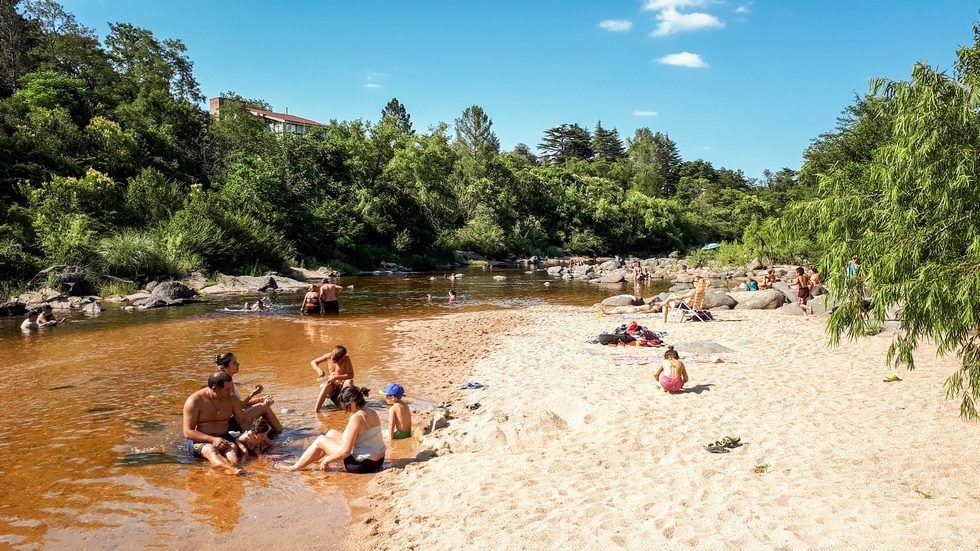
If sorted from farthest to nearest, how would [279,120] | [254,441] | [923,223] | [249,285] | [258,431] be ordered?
[279,120], [249,285], [258,431], [254,441], [923,223]

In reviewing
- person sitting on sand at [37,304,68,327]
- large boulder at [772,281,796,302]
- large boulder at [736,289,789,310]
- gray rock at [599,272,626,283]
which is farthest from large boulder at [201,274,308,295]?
large boulder at [772,281,796,302]

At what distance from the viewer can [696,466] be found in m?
6.61

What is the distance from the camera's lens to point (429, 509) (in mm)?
6051

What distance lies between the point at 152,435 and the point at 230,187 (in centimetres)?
3978

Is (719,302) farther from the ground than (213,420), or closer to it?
farther from the ground

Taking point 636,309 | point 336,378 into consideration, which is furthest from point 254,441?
point 636,309

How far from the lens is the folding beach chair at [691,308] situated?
1828cm

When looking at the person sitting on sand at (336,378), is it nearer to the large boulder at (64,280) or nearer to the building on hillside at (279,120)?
the large boulder at (64,280)

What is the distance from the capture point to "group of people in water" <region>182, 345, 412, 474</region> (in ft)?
23.9

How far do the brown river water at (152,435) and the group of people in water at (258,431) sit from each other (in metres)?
0.20

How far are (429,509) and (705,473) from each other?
10.1 feet

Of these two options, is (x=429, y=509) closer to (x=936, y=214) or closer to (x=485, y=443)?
(x=485, y=443)

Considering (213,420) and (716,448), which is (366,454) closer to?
(213,420)

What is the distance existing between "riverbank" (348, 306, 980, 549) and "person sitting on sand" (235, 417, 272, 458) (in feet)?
6.60
